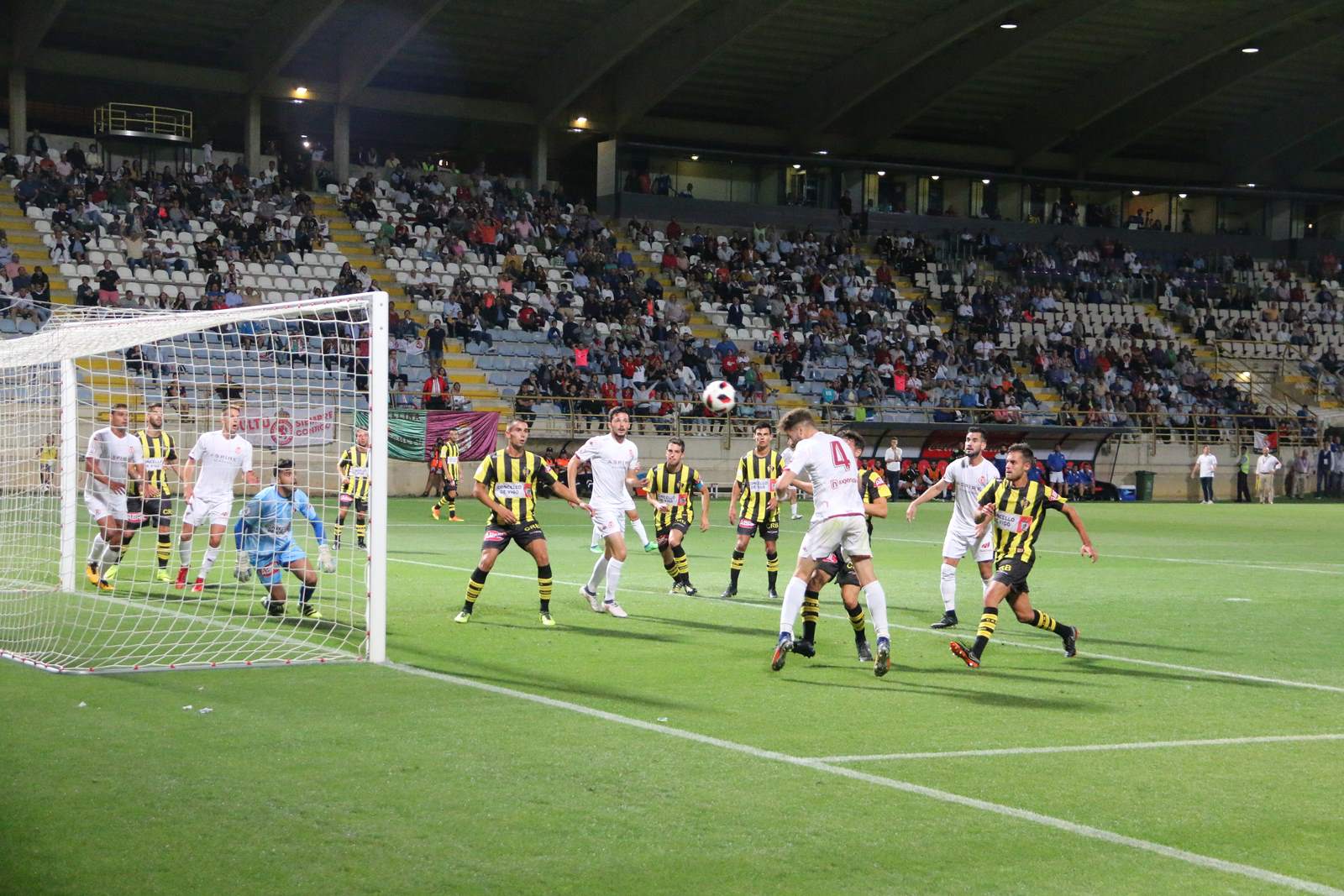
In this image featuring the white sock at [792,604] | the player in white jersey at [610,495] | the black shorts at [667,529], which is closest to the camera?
the white sock at [792,604]

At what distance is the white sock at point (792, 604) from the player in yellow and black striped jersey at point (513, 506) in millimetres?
3145

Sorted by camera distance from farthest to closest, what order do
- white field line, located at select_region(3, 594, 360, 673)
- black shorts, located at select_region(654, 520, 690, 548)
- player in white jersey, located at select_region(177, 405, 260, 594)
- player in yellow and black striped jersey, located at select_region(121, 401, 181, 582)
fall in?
black shorts, located at select_region(654, 520, 690, 548), player in yellow and black striped jersey, located at select_region(121, 401, 181, 582), player in white jersey, located at select_region(177, 405, 260, 594), white field line, located at select_region(3, 594, 360, 673)

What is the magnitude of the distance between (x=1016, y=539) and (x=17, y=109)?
3615 cm

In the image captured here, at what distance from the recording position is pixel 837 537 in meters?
11.3


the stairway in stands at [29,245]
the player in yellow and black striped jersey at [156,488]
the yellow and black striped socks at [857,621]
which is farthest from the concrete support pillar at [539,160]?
the yellow and black striped socks at [857,621]

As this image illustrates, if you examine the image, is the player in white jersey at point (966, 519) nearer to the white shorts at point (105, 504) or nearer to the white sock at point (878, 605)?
the white sock at point (878, 605)

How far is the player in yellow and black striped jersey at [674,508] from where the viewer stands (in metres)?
17.1

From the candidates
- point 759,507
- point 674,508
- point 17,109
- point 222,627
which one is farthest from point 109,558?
point 17,109

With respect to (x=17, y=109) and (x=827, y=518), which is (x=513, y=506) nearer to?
(x=827, y=518)

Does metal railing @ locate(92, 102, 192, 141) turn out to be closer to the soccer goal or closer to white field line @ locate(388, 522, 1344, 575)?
the soccer goal

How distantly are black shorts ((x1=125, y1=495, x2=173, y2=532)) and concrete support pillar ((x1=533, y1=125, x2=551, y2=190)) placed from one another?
30.4 meters

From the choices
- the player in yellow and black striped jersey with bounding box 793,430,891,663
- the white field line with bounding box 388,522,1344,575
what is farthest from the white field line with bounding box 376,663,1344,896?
the white field line with bounding box 388,522,1344,575

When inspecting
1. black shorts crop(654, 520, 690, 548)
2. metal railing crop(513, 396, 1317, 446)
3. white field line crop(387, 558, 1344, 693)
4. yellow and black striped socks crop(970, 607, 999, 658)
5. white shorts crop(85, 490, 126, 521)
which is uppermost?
metal railing crop(513, 396, 1317, 446)

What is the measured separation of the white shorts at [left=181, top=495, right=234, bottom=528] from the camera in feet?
52.8
